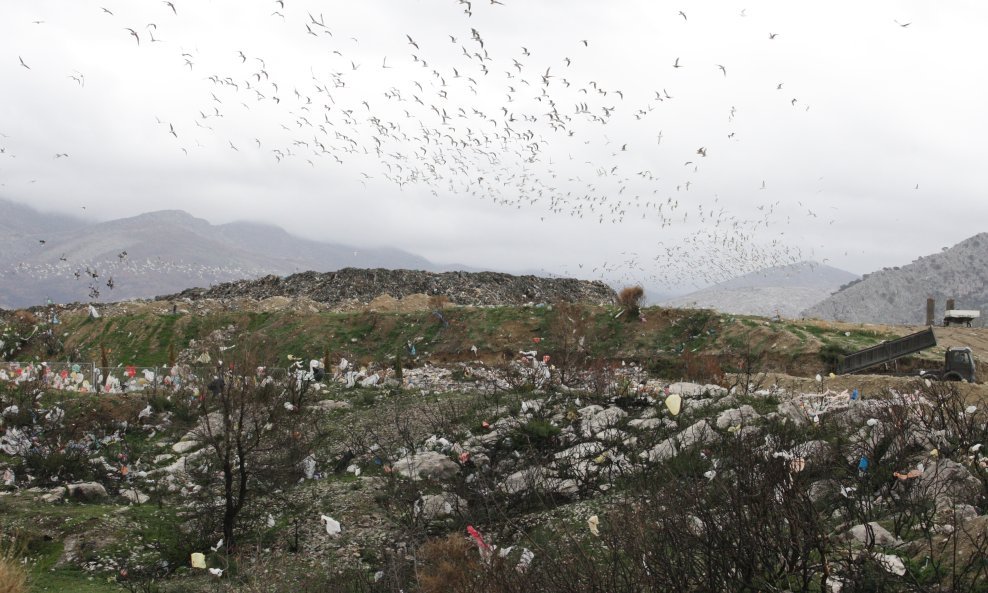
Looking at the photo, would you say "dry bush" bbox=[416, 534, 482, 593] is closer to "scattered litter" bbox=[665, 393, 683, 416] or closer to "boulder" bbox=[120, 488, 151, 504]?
"scattered litter" bbox=[665, 393, 683, 416]

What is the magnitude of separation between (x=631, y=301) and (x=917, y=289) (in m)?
46.6

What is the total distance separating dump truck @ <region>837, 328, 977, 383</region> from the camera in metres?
13.8

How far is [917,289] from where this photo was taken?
57.6 m

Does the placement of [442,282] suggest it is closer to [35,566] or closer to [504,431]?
[504,431]

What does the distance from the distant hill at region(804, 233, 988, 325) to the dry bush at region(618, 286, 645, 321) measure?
37591 mm

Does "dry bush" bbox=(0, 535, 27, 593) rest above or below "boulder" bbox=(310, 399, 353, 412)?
below

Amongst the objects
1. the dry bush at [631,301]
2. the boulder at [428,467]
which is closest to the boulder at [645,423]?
the boulder at [428,467]

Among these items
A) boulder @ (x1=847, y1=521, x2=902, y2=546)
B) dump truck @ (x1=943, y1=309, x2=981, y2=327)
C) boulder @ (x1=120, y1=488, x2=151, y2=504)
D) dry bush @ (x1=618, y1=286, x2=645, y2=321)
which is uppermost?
dry bush @ (x1=618, y1=286, x2=645, y2=321)

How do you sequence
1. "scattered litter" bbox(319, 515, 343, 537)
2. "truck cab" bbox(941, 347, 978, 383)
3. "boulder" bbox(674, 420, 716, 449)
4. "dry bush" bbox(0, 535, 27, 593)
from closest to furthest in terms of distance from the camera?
"dry bush" bbox(0, 535, 27, 593)
"scattered litter" bbox(319, 515, 343, 537)
"boulder" bbox(674, 420, 716, 449)
"truck cab" bbox(941, 347, 978, 383)

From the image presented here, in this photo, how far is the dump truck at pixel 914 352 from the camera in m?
13.8

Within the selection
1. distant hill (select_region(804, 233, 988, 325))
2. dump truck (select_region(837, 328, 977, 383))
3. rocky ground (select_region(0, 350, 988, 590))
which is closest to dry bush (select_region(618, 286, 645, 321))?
dump truck (select_region(837, 328, 977, 383))

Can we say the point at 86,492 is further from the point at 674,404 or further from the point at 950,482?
the point at 950,482

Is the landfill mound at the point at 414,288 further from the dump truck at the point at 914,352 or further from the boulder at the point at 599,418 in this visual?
the boulder at the point at 599,418

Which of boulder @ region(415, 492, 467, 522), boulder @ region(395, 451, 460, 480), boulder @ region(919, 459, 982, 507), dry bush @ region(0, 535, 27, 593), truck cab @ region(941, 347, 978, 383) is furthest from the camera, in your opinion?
truck cab @ region(941, 347, 978, 383)
